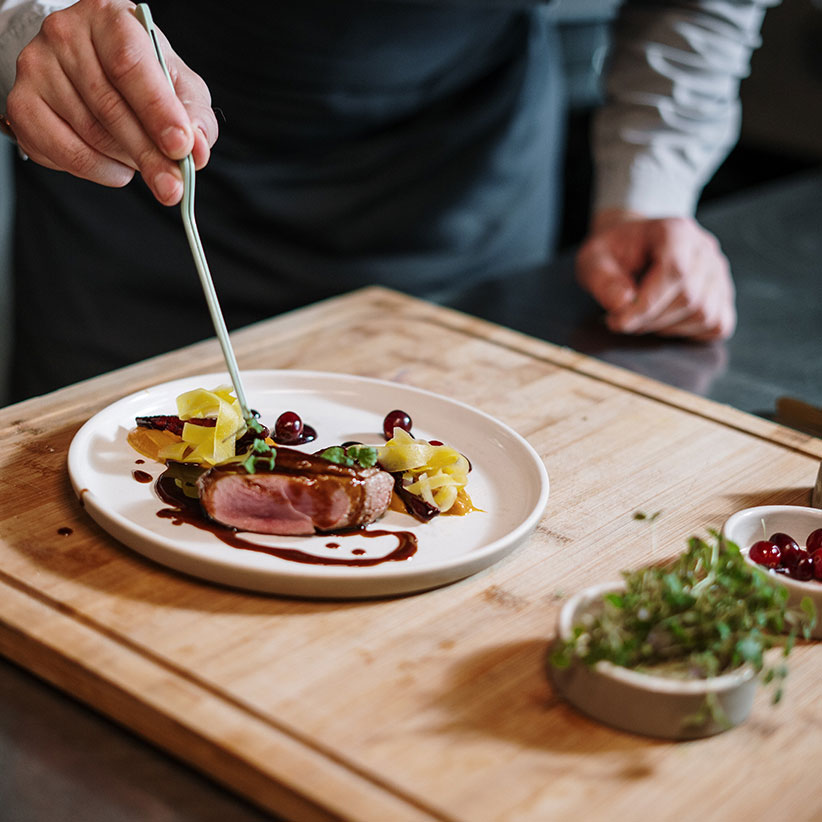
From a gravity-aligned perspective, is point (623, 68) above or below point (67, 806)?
above

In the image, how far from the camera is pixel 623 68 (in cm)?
220

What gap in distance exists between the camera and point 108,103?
116 cm

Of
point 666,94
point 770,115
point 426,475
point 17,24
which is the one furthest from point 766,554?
point 770,115

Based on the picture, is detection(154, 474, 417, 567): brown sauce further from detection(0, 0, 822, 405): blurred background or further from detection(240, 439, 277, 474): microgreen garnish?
detection(0, 0, 822, 405): blurred background

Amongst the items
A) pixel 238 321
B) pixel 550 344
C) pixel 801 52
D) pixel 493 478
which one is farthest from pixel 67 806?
pixel 801 52

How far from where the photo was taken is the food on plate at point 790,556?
1.05 m

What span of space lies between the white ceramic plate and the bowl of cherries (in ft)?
0.73

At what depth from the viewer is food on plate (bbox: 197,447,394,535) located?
1.07 m

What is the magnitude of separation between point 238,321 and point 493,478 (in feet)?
3.64

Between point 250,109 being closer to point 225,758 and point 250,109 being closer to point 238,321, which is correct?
point 238,321

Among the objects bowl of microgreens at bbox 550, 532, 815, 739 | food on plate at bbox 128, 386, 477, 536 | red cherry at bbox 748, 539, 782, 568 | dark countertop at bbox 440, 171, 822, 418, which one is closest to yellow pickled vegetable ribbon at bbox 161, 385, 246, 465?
food on plate at bbox 128, 386, 477, 536

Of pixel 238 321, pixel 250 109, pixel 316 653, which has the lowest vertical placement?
pixel 238 321

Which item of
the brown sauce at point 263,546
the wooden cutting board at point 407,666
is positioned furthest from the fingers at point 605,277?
the brown sauce at point 263,546

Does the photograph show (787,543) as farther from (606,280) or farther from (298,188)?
(298,188)
